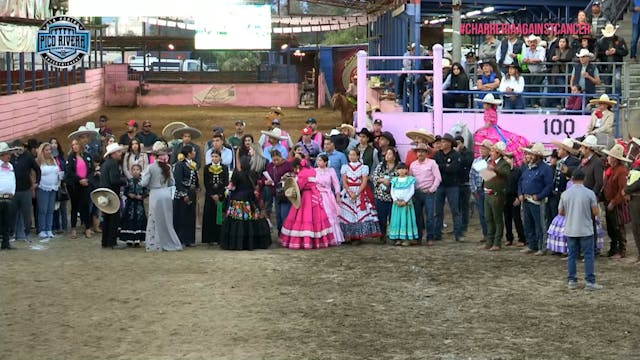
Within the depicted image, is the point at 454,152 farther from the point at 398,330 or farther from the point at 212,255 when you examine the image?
the point at 398,330

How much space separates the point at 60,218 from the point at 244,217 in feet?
12.6

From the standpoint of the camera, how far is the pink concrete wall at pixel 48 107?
98.6 feet

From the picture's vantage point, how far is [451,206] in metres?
17.2

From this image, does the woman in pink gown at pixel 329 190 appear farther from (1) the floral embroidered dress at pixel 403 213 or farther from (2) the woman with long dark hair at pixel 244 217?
(2) the woman with long dark hair at pixel 244 217

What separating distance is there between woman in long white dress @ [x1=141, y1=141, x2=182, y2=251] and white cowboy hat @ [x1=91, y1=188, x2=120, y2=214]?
0.53m

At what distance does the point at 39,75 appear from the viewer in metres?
37.0

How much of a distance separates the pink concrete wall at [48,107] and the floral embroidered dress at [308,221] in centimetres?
1468

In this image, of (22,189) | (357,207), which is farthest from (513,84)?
(22,189)

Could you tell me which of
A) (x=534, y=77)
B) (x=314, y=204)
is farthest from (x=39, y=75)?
(x=314, y=204)

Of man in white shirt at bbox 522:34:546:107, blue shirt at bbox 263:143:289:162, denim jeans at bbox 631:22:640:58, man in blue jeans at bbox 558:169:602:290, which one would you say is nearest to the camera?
man in blue jeans at bbox 558:169:602:290

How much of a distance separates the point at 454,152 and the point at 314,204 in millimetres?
2369

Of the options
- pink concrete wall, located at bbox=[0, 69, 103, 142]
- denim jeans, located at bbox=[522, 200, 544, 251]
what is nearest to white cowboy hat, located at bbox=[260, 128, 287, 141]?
denim jeans, located at bbox=[522, 200, 544, 251]

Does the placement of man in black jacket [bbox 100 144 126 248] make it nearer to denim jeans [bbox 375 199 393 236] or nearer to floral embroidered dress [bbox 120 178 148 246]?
floral embroidered dress [bbox 120 178 148 246]

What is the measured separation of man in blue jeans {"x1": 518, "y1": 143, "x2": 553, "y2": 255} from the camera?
15.5 metres
